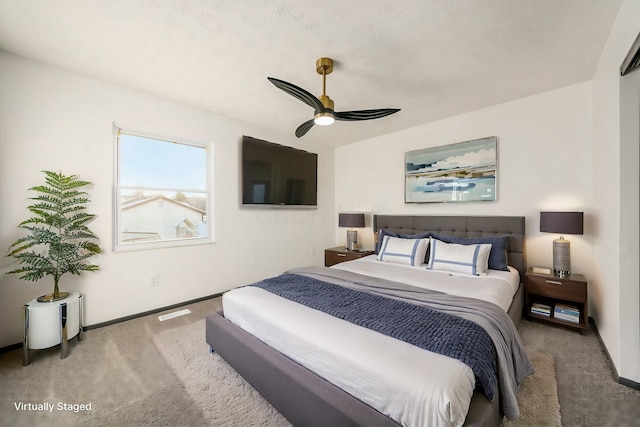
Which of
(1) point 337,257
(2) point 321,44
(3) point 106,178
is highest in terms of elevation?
(2) point 321,44

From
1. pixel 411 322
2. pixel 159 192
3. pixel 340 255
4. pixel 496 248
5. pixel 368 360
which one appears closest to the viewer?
pixel 368 360

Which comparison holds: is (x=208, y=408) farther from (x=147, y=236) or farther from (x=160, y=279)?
(x=147, y=236)

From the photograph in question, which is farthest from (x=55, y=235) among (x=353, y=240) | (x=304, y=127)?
(x=353, y=240)

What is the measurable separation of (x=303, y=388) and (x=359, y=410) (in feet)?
1.10

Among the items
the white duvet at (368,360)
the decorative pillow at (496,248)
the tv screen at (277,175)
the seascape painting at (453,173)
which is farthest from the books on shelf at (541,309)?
the tv screen at (277,175)

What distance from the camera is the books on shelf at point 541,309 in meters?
2.78

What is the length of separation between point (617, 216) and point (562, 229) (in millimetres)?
783

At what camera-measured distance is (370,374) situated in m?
1.31

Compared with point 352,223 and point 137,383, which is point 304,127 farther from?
point 137,383

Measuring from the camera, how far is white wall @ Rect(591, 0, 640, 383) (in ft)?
5.97

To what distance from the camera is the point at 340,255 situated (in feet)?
14.7

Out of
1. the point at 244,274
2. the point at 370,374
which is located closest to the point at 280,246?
the point at 244,274

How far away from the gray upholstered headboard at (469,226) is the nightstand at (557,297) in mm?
282

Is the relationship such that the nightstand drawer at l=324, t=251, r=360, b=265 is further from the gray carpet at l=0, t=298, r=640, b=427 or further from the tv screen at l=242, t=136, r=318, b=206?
the gray carpet at l=0, t=298, r=640, b=427
